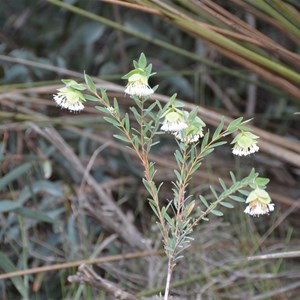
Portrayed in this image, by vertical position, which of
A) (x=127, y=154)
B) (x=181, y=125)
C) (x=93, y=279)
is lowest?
(x=93, y=279)

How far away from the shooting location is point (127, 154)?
174 centimetres

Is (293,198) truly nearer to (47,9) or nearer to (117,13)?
(117,13)

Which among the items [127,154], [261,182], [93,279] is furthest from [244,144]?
[127,154]

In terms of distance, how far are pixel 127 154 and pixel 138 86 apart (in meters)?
1.04

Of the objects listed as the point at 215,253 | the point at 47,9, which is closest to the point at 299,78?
the point at 215,253

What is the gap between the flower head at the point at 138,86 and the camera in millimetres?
700

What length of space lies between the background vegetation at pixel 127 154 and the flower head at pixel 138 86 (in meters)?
0.31

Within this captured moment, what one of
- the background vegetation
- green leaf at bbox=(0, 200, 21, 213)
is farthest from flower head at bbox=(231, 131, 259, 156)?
green leaf at bbox=(0, 200, 21, 213)

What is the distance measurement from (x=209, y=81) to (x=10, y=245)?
79 centimetres

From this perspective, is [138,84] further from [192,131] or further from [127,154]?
[127,154]

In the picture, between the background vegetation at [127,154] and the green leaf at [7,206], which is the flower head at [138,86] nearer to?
the background vegetation at [127,154]

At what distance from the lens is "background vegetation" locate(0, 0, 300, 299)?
114 centimetres

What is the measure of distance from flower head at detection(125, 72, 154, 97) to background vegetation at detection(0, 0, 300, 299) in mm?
307

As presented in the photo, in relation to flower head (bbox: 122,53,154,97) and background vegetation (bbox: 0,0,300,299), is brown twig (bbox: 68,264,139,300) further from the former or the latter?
flower head (bbox: 122,53,154,97)
